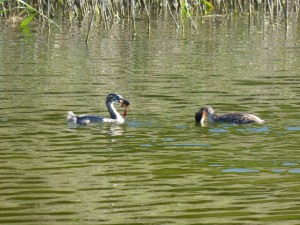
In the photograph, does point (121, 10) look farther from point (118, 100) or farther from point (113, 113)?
point (113, 113)

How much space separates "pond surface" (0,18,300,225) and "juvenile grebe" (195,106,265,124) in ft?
0.37

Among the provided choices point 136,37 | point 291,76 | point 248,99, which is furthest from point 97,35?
point 248,99

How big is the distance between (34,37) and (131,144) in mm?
13482

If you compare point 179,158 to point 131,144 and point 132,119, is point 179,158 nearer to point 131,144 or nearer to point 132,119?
point 131,144

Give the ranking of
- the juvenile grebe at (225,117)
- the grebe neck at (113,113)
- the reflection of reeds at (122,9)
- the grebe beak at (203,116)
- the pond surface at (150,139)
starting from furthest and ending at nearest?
the reflection of reeds at (122,9), the grebe neck at (113,113), the grebe beak at (203,116), the juvenile grebe at (225,117), the pond surface at (150,139)

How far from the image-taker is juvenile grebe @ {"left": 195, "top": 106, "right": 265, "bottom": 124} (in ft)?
36.8

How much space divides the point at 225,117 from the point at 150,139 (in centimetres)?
158

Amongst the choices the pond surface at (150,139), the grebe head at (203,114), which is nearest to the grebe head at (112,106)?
the pond surface at (150,139)

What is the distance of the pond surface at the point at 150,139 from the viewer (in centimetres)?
730

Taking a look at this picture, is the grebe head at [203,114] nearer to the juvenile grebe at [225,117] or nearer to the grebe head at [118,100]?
the juvenile grebe at [225,117]

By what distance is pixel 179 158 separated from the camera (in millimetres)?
9195

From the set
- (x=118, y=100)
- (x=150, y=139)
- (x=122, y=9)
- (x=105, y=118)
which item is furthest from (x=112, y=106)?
(x=122, y=9)

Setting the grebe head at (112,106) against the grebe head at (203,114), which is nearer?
the grebe head at (203,114)

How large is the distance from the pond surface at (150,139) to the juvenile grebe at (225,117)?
0.11 m
